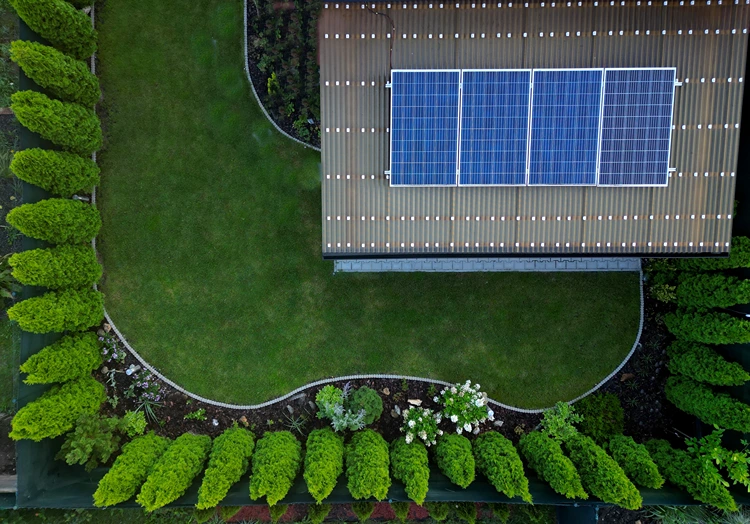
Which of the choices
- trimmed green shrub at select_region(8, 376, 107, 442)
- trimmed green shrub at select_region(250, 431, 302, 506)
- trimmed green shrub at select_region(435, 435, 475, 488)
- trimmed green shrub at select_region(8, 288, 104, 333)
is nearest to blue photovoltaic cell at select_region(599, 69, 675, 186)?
trimmed green shrub at select_region(435, 435, 475, 488)

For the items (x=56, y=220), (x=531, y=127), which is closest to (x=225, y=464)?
(x=56, y=220)

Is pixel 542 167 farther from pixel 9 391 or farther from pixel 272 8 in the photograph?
pixel 9 391

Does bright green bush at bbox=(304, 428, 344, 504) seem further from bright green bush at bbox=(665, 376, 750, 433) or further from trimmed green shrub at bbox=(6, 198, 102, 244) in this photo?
bright green bush at bbox=(665, 376, 750, 433)

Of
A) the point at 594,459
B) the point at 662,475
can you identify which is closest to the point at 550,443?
the point at 594,459

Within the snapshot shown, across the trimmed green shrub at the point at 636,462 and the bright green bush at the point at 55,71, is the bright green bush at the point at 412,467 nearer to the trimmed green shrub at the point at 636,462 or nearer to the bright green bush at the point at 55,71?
the trimmed green shrub at the point at 636,462

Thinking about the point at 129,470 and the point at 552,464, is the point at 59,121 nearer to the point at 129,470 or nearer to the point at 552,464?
the point at 129,470
